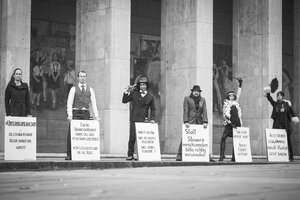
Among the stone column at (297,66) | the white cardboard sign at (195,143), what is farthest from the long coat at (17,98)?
the stone column at (297,66)

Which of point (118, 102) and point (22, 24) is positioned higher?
point (22, 24)

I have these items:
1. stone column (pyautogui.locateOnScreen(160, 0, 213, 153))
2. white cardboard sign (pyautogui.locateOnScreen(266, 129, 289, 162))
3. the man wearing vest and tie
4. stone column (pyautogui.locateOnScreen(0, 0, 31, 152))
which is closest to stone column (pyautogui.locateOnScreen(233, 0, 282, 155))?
stone column (pyautogui.locateOnScreen(160, 0, 213, 153))

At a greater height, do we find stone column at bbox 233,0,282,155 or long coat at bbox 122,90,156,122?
stone column at bbox 233,0,282,155

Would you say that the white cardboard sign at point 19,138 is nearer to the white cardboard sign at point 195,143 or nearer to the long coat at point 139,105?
the long coat at point 139,105

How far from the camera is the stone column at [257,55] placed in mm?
29922

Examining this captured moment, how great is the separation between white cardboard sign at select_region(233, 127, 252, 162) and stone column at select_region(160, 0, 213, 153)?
6082 mm

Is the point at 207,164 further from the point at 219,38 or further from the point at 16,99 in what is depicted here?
the point at 219,38

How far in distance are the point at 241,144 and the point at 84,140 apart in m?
5.32

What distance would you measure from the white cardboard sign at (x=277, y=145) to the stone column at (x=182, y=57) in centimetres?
488

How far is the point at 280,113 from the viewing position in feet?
76.8

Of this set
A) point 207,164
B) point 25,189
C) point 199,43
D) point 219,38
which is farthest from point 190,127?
point 219,38

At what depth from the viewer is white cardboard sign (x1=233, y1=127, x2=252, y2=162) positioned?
2111cm

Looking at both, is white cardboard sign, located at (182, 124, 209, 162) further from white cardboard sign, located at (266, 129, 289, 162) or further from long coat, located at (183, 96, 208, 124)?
white cardboard sign, located at (266, 129, 289, 162)

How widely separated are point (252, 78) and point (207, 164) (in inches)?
462
